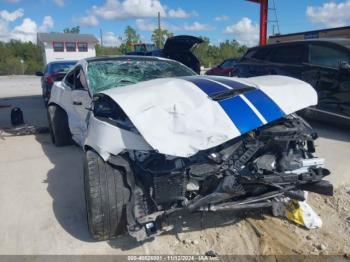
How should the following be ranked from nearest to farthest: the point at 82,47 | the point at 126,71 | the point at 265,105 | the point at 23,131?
the point at 265,105 < the point at 126,71 < the point at 23,131 < the point at 82,47

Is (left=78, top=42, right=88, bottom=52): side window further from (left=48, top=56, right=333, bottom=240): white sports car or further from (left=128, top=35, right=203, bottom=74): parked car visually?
(left=48, top=56, right=333, bottom=240): white sports car

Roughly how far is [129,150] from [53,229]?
1.21 meters

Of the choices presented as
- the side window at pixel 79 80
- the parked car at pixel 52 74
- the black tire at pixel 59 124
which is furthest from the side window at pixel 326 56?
the parked car at pixel 52 74

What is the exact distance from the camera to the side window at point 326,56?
5938 mm

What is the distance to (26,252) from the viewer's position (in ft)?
9.61

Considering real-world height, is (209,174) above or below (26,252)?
above

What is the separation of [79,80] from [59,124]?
1.28m

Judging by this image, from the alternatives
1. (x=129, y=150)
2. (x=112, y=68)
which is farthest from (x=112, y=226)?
(x=112, y=68)

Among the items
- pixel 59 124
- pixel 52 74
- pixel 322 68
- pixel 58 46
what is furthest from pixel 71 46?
pixel 322 68

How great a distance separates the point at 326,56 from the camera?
6203 mm

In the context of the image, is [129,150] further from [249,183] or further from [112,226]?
[249,183]

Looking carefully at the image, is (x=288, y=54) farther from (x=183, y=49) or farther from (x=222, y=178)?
(x=222, y=178)

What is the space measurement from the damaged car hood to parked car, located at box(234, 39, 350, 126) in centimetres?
288

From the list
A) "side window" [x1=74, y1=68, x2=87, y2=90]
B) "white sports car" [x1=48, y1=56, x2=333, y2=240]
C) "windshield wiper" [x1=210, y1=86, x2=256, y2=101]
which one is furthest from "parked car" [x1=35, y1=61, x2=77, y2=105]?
"windshield wiper" [x1=210, y1=86, x2=256, y2=101]
